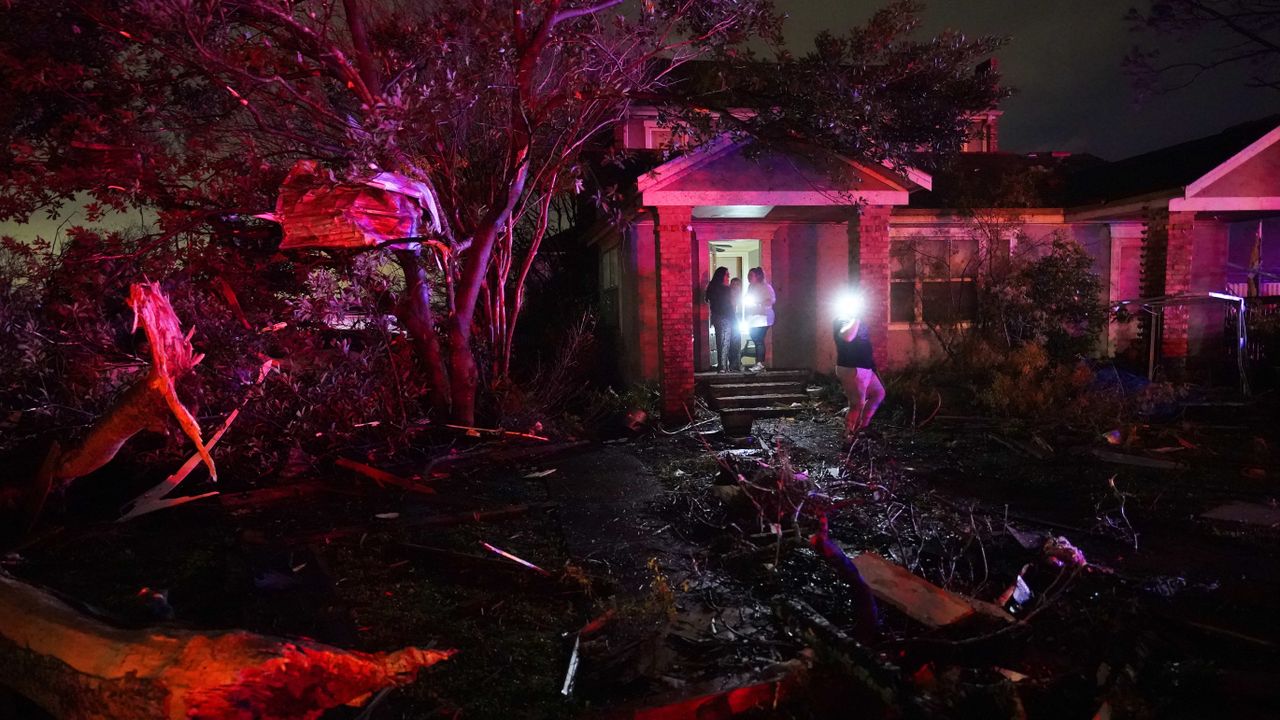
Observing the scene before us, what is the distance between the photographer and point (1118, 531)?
16.9 ft

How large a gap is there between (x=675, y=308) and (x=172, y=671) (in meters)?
7.60

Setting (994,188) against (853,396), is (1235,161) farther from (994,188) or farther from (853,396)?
(853,396)

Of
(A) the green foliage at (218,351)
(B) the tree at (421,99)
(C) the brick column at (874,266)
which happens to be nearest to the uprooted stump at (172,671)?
(A) the green foliage at (218,351)

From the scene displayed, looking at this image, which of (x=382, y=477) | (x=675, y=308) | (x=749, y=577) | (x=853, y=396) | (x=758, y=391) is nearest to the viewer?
(x=749, y=577)

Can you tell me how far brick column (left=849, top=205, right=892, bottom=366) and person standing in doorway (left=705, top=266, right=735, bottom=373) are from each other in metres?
2.01

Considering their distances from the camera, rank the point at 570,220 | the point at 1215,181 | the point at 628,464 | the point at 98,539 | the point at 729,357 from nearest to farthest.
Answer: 1. the point at 98,539
2. the point at 628,464
3. the point at 1215,181
4. the point at 729,357
5. the point at 570,220

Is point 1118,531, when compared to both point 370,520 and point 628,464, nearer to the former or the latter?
point 628,464

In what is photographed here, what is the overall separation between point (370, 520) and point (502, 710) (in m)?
3.34

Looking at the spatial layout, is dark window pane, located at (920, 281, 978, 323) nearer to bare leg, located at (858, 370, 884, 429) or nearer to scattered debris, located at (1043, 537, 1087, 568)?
bare leg, located at (858, 370, 884, 429)

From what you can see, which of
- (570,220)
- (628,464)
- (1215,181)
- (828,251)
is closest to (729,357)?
(828,251)

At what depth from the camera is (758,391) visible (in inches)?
426

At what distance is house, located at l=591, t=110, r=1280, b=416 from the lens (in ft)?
32.1

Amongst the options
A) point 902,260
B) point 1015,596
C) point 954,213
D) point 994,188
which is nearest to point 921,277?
point 902,260

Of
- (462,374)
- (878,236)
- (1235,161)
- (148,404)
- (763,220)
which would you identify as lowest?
(462,374)
